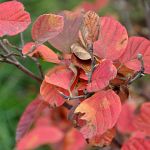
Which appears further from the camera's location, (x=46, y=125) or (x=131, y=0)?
(x=131, y=0)

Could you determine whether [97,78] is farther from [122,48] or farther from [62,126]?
[62,126]

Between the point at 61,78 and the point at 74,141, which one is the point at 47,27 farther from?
the point at 74,141

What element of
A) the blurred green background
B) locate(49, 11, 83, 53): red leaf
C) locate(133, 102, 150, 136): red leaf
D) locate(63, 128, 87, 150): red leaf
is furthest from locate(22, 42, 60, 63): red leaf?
the blurred green background

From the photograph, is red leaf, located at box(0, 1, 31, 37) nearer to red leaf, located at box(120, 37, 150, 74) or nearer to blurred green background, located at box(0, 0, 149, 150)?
red leaf, located at box(120, 37, 150, 74)

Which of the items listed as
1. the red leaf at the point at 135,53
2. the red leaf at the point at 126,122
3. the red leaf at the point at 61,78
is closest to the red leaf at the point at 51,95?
the red leaf at the point at 61,78

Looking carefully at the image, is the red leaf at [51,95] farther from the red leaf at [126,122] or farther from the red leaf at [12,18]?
the red leaf at [126,122]

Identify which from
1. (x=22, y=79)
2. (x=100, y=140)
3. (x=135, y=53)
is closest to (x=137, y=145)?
(x=100, y=140)

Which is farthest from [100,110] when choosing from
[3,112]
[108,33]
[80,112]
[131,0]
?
[131,0]
